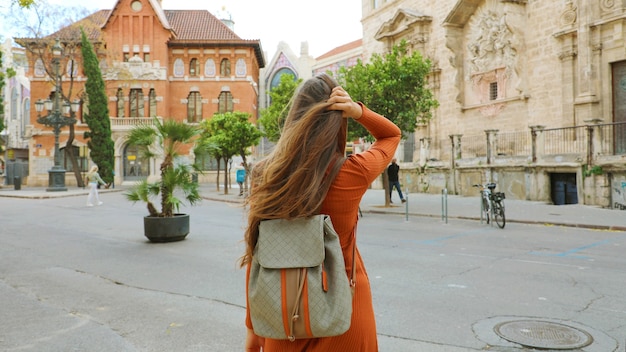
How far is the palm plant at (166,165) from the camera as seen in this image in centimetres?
898

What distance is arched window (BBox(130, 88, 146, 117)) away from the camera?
42438 mm

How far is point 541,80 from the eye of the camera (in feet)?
71.7

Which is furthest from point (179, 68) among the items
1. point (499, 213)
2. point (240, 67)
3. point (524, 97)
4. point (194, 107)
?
point (499, 213)

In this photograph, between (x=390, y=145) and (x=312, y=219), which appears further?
→ (x=390, y=145)

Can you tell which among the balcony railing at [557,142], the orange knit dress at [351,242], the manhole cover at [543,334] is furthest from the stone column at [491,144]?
the orange knit dress at [351,242]

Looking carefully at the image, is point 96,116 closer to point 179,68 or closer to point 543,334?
point 179,68

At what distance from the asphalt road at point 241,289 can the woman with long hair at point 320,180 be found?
2.83ft

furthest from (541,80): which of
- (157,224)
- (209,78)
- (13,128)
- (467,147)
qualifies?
(13,128)

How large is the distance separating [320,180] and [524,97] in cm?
2366

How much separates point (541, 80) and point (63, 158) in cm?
3901

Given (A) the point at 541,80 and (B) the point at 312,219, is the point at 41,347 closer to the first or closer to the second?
(B) the point at 312,219

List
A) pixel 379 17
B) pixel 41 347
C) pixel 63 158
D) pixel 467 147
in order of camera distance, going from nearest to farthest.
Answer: pixel 41 347, pixel 467 147, pixel 379 17, pixel 63 158

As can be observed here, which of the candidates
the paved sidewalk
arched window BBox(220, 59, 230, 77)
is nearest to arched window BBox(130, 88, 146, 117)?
arched window BBox(220, 59, 230, 77)

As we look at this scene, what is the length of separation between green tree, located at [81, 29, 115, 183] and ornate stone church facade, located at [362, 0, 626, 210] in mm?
22441
